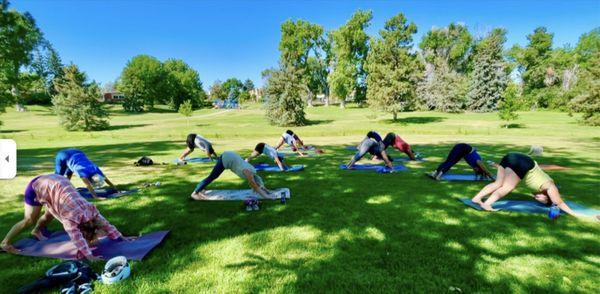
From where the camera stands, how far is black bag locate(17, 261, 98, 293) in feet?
12.2

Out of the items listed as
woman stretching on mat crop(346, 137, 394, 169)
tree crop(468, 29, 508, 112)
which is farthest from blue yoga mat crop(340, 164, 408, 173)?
tree crop(468, 29, 508, 112)

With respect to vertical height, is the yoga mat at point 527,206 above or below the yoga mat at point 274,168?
below

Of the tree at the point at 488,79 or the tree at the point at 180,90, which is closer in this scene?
the tree at the point at 488,79

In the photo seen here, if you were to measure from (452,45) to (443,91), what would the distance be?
26186mm

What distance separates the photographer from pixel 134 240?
17.3ft

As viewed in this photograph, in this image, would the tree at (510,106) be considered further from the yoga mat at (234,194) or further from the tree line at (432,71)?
the yoga mat at (234,194)

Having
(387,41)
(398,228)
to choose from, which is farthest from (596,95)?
(398,228)

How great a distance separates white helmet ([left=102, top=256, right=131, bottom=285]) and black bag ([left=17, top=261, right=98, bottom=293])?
0.68 ft

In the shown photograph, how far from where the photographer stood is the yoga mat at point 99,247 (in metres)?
4.73

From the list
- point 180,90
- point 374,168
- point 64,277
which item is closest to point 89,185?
point 64,277

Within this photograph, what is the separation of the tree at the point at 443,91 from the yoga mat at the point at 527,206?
1987 inches

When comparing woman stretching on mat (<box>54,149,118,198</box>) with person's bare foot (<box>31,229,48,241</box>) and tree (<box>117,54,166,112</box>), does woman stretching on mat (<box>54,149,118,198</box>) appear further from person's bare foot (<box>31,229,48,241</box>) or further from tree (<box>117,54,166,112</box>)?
tree (<box>117,54,166,112</box>)

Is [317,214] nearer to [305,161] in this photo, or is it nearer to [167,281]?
[167,281]

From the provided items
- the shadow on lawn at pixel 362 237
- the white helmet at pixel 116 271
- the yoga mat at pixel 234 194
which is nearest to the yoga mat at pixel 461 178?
the shadow on lawn at pixel 362 237
